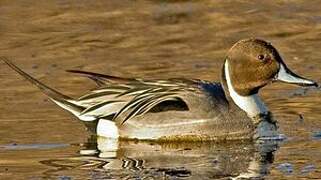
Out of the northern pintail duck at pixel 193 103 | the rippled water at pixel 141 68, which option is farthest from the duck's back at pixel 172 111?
the rippled water at pixel 141 68

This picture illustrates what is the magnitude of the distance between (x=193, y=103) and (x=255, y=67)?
21.7 inches

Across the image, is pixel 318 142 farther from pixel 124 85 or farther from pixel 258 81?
pixel 124 85

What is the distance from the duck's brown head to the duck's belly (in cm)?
33

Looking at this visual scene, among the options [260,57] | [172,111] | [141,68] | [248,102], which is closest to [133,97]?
[172,111]

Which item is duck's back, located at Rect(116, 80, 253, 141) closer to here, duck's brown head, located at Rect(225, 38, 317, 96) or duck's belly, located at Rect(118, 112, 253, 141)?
duck's belly, located at Rect(118, 112, 253, 141)

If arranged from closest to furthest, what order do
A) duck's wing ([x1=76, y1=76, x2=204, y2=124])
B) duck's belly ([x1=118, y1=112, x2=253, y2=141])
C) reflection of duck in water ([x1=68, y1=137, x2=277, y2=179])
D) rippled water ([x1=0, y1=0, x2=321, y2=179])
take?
1. reflection of duck in water ([x1=68, y1=137, x2=277, y2=179])
2. rippled water ([x1=0, y1=0, x2=321, y2=179])
3. duck's belly ([x1=118, y1=112, x2=253, y2=141])
4. duck's wing ([x1=76, y1=76, x2=204, y2=124])

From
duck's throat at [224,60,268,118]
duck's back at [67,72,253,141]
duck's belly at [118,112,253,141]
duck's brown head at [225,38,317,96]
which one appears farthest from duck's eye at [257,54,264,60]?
duck's belly at [118,112,253,141]

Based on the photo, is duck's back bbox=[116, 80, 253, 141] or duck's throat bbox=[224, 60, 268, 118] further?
duck's throat bbox=[224, 60, 268, 118]

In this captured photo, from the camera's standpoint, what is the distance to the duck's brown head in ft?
32.6

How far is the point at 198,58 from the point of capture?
12344 millimetres

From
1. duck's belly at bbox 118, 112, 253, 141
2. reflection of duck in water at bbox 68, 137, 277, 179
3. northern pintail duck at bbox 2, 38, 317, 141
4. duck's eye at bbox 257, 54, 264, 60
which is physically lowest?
reflection of duck in water at bbox 68, 137, 277, 179

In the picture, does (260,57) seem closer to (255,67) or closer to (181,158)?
(255,67)

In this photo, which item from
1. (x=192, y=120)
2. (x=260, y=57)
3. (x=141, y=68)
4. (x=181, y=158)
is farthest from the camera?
(x=141, y=68)

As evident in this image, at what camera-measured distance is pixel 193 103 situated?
9.74 metres
